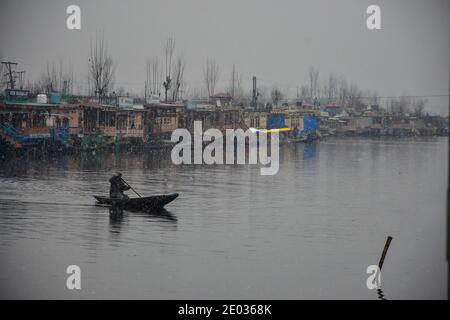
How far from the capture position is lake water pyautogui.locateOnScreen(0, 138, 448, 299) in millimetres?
14625

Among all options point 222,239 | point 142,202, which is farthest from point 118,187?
point 222,239

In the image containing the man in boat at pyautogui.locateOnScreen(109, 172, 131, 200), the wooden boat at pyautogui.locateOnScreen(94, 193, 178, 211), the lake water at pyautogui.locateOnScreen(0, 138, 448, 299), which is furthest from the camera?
the wooden boat at pyautogui.locateOnScreen(94, 193, 178, 211)

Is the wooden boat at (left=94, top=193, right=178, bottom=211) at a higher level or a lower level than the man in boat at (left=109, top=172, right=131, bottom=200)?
lower

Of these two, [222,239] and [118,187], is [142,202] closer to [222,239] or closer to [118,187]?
[118,187]

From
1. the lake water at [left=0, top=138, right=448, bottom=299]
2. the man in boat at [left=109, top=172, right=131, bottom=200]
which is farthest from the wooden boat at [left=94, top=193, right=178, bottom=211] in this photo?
the lake water at [left=0, top=138, right=448, bottom=299]

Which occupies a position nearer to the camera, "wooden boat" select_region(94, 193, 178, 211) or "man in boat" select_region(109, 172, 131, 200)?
"man in boat" select_region(109, 172, 131, 200)

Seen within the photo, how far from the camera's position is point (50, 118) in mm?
47719

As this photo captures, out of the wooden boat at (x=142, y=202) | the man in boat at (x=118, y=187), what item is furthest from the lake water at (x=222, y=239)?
the man in boat at (x=118, y=187)

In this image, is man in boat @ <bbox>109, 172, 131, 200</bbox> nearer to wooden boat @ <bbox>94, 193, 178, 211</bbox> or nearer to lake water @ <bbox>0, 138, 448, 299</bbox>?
wooden boat @ <bbox>94, 193, 178, 211</bbox>

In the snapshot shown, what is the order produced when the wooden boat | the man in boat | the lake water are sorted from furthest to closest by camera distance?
the wooden boat < the man in boat < the lake water

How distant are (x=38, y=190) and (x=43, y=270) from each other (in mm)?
12477

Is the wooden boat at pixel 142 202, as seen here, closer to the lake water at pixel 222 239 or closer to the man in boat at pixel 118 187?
the man in boat at pixel 118 187
